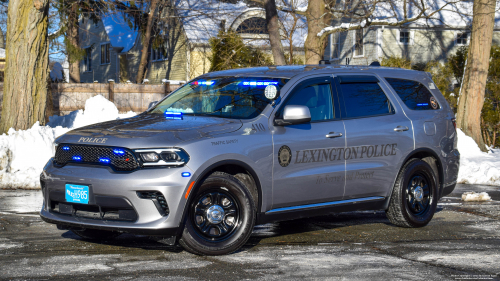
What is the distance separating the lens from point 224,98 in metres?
6.71

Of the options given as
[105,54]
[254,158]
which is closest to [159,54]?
[105,54]

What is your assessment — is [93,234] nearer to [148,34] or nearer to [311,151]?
[311,151]

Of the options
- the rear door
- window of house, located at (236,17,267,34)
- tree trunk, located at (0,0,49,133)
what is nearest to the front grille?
the rear door

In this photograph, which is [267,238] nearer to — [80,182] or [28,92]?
[80,182]

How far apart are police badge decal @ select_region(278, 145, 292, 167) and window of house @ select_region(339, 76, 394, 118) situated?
3.32 feet

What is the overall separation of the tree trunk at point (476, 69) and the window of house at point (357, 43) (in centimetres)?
1359

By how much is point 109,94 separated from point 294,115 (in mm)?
18793

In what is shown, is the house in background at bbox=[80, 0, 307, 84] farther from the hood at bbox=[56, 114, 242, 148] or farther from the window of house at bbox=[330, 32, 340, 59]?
the hood at bbox=[56, 114, 242, 148]

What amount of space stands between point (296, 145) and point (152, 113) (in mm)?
1683

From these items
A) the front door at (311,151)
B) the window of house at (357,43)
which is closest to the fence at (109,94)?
the window of house at (357,43)

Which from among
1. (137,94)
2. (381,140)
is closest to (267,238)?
(381,140)

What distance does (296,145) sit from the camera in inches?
253

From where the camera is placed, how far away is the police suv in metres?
5.56

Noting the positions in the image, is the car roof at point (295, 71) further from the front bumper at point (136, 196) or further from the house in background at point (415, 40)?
the house in background at point (415, 40)
